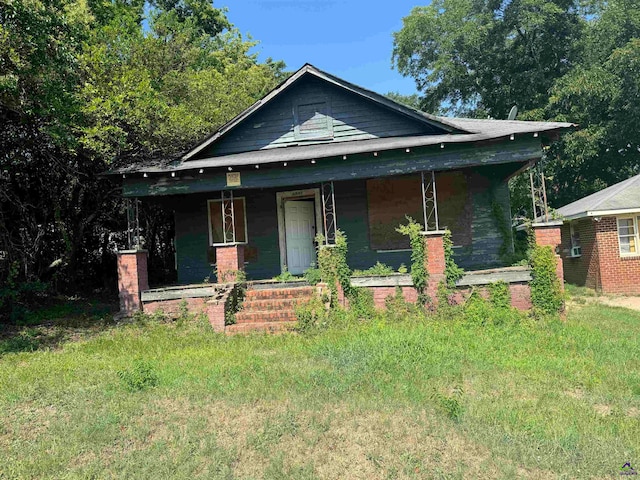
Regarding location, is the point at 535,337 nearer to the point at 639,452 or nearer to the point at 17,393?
the point at 639,452

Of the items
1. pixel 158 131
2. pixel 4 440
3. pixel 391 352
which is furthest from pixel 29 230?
pixel 391 352

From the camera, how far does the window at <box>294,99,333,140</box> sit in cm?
1235

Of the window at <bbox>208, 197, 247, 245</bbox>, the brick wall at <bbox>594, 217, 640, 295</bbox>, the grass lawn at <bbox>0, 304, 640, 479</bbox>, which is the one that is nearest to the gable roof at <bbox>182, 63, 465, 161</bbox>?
the window at <bbox>208, 197, 247, 245</bbox>

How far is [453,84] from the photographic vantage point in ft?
85.3

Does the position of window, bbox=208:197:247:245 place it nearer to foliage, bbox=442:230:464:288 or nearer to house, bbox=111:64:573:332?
house, bbox=111:64:573:332

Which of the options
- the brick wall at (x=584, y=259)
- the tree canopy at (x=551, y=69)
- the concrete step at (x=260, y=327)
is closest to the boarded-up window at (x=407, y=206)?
the concrete step at (x=260, y=327)

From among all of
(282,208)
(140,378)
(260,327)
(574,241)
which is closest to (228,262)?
(260,327)

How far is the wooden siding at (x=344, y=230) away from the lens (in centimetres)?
1198

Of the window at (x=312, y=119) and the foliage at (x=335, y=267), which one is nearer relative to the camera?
the foliage at (x=335, y=267)

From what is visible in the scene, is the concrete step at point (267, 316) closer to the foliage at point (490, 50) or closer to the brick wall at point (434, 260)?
the brick wall at point (434, 260)

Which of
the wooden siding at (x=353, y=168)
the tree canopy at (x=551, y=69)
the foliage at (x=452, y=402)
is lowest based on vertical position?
the foliage at (x=452, y=402)

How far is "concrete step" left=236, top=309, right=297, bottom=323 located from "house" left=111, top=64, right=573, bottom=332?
4.56 ft

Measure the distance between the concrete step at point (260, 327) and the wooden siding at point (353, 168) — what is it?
3.47 meters

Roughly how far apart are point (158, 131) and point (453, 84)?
1910 centimetres
